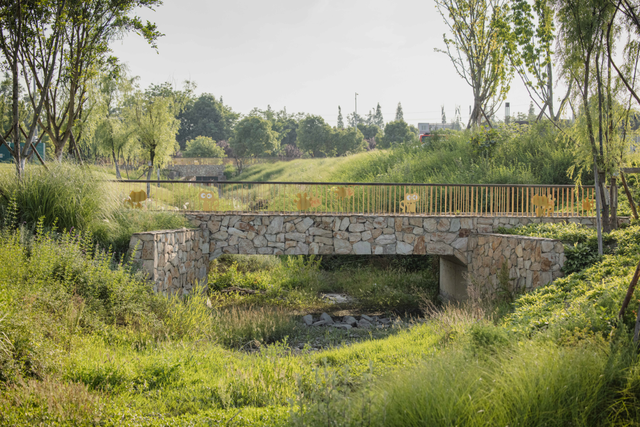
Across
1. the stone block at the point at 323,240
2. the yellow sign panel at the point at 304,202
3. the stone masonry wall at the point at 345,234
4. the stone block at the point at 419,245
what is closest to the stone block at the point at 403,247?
the stone masonry wall at the point at 345,234

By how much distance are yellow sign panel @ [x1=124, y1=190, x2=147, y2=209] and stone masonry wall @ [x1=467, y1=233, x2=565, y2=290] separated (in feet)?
28.8

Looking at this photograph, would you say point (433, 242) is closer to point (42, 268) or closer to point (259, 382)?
point (259, 382)

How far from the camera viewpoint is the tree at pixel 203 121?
2694 inches

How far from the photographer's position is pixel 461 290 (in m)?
13.9

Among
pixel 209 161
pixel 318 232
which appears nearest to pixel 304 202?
pixel 318 232

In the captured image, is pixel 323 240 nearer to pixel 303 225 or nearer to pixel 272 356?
pixel 303 225

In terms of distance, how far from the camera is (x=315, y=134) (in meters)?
54.6

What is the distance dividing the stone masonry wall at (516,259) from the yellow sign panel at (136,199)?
346 inches

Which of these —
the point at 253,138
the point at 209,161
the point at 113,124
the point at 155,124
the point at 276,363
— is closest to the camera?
the point at 276,363

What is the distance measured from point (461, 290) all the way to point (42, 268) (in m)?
11.3

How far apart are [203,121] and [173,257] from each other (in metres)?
62.3

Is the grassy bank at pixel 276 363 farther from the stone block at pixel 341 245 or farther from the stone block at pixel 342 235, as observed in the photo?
the stone block at pixel 342 235

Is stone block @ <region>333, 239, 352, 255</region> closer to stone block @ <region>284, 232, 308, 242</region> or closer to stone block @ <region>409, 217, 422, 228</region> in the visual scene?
stone block @ <region>284, 232, 308, 242</region>

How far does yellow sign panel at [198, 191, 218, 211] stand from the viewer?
12.6 meters
